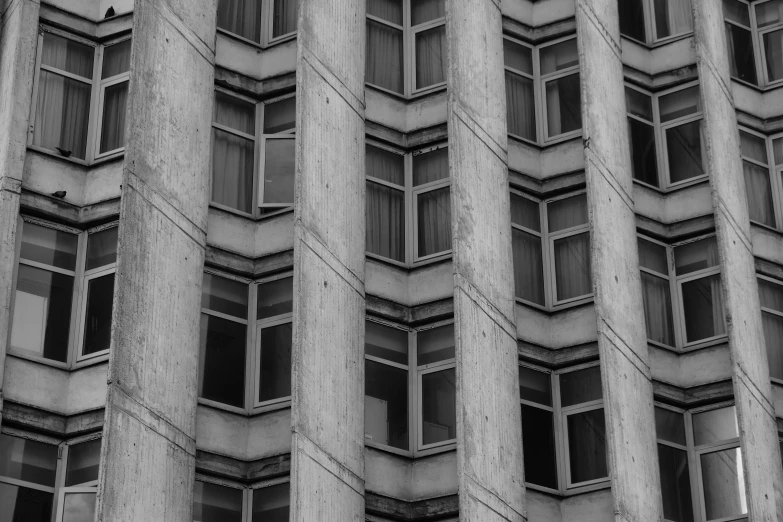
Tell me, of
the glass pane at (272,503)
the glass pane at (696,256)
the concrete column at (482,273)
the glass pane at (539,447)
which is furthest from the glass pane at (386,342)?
the glass pane at (696,256)

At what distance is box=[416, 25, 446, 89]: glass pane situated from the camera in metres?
33.3

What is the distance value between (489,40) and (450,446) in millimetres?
8693

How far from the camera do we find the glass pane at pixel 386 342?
30.3 metres

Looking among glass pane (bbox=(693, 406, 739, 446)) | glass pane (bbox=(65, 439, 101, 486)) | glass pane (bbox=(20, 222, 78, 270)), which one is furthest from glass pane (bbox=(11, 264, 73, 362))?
glass pane (bbox=(693, 406, 739, 446))

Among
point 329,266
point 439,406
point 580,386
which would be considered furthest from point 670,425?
point 329,266

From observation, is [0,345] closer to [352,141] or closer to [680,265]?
[352,141]

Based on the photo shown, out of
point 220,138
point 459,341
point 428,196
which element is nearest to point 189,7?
point 220,138

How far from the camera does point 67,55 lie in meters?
31.3

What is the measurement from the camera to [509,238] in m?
31.4

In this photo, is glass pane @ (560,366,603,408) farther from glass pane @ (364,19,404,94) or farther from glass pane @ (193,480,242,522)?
glass pane @ (364,19,404,94)

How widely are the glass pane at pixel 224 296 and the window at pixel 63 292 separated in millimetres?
1790

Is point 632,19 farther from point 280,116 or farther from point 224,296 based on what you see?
point 224,296

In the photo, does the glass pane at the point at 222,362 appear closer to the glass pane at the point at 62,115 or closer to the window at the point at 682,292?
the glass pane at the point at 62,115

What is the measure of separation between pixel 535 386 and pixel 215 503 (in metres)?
6.54
